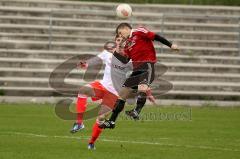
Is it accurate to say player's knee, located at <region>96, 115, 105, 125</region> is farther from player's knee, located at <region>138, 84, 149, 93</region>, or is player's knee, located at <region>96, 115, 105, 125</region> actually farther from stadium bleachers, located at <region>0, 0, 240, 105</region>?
stadium bleachers, located at <region>0, 0, 240, 105</region>

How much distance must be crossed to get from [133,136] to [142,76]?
2.48 metres

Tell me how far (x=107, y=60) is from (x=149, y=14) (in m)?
12.7

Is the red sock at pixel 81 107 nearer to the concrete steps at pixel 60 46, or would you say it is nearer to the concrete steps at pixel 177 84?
the concrete steps at pixel 177 84

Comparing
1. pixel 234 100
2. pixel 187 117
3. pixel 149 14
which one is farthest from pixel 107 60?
pixel 149 14

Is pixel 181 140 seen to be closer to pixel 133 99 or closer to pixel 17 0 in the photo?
pixel 133 99

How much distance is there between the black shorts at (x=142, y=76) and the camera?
46.0 ft

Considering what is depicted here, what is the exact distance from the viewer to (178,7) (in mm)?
29359

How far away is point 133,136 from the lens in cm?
1617

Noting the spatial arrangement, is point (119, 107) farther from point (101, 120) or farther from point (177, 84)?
point (177, 84)

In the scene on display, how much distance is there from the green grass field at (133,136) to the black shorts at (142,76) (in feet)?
3.87

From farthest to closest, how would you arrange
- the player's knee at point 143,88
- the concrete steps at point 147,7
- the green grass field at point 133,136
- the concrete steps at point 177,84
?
1. the concrete steps at point 147,7
2. the concrete steps at point 177,84
3. the player's knee at point 143,88
4. the green grass field at point 133,136

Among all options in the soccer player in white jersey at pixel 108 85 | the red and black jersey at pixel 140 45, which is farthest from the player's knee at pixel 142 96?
the soccer player in white jersey at pixel 108 85

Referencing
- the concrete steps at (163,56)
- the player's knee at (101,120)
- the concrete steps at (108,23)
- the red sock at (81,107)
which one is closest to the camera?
the player's knee at (101,120)

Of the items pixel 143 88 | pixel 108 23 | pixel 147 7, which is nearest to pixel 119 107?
pixel 143 88
